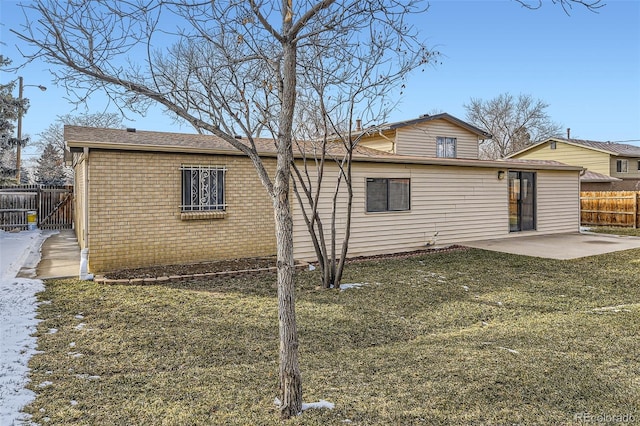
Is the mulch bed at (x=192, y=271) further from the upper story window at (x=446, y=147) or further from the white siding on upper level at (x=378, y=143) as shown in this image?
the upper story window at (x=446, y=147)

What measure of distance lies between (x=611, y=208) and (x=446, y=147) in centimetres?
796

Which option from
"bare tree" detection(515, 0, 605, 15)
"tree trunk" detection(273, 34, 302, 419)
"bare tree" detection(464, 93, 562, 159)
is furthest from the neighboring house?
"tree trunk" detection(273, 34, 302, 419)

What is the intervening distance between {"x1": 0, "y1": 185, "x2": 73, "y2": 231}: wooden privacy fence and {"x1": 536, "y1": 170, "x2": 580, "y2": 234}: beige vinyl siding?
16.8 meters

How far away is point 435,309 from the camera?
19.4 ft

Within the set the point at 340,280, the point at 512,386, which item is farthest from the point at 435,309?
the point at 512,386

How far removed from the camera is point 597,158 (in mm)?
28203

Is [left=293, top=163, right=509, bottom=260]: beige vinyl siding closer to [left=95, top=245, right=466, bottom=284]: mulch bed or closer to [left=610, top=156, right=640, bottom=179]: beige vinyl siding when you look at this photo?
[left=95, top=245, right=466, bottom=284]: mulch bed

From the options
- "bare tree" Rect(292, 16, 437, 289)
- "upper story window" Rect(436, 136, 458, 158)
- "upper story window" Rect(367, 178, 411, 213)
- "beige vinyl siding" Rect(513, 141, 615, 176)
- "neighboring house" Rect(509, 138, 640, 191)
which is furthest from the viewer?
"beige vinyl siding" Rect(513, 141, 615, 176)

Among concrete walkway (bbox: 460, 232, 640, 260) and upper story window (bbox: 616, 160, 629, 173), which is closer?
concrete walkway (bbox: 460, 232, 640, 260)

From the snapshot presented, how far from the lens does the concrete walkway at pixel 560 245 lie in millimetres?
10734

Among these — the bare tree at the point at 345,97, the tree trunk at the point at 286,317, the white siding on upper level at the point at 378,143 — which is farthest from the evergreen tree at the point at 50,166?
the tree trunk at the point at 286,317

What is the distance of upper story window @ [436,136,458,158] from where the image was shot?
17500mm

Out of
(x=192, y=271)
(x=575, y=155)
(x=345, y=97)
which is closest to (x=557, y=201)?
(x=345, y=97)

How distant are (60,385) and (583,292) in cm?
704
